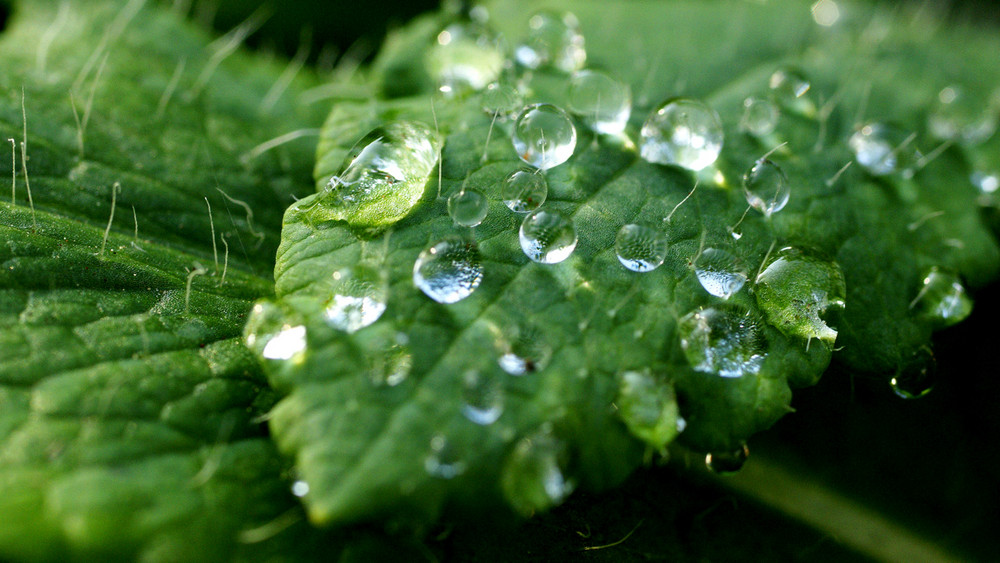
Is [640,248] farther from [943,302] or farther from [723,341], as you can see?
[943,302]

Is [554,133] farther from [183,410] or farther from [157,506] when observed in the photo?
[157,506]

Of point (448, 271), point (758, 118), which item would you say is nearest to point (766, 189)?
point (758, 118)

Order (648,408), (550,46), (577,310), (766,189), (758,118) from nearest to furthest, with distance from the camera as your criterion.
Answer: (648,408), (577,310), (766,189), (758,118), (550,46)

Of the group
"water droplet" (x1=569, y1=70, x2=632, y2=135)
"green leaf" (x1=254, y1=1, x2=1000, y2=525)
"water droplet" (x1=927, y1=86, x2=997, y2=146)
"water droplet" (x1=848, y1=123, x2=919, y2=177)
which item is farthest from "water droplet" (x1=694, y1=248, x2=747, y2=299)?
"water droplet" (x1=927, y1=86, x2=997, y2=146)

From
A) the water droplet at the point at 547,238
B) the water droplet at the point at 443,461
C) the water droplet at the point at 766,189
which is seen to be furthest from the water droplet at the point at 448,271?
the water droplet at the point at 766,189

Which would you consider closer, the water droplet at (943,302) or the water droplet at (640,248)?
the water droplet at (640,248)

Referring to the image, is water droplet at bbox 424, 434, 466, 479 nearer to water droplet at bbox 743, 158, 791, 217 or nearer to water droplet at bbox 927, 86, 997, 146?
water droplet at bbox 743, 158, 791, 217

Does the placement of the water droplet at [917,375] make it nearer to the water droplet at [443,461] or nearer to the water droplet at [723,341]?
the water droplet at [723,341]
